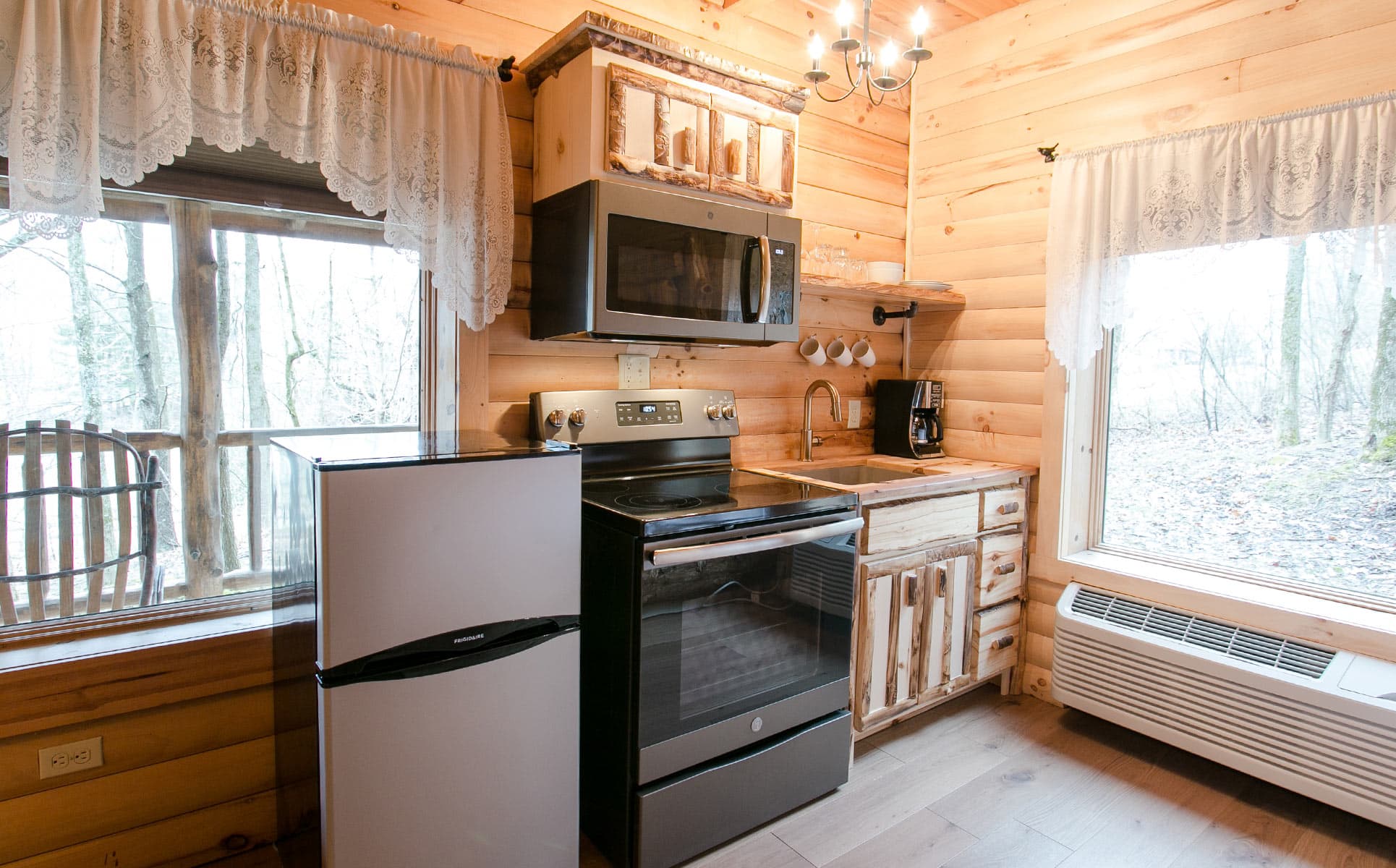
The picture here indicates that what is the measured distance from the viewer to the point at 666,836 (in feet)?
5.91

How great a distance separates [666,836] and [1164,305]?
7.88 feet

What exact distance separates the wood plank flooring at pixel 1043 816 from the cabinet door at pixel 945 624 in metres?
0.20

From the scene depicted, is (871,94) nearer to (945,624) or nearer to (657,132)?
(657,132)

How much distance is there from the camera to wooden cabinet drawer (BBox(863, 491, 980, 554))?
227 cm

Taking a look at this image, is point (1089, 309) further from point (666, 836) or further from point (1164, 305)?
point (666, 836)

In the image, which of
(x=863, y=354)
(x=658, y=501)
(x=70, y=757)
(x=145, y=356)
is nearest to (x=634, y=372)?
(x=658, y=501)

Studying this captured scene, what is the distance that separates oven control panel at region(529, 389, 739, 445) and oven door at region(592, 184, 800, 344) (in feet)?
0.88

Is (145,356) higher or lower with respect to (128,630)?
higher

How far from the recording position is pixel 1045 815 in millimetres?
2098

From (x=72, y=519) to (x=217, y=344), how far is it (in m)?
0.63

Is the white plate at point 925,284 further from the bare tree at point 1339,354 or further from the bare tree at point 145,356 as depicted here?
the bare tree at point 145,356

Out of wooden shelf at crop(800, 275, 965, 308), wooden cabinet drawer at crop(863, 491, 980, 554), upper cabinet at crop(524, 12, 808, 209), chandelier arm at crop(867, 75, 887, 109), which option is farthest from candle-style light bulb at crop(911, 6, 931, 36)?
wooden cabinet drawer at crop(863, 491, 980, 554)

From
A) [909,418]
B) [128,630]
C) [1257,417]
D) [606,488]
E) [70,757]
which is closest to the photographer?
[70,757]

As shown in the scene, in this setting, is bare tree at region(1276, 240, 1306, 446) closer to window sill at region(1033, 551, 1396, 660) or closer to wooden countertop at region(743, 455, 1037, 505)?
window sill at region(1033, 551, 1396, 660)
